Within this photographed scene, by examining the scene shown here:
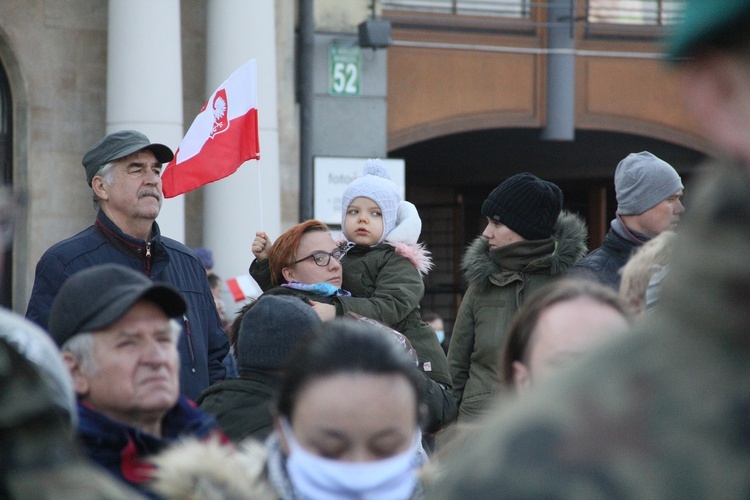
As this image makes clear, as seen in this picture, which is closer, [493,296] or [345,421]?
[345,421]

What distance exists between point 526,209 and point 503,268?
29 centimetres

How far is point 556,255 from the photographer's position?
522 cm

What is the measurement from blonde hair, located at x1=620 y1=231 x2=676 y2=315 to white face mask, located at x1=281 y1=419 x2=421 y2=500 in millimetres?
1303

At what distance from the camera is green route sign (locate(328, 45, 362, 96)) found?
12.9 meters

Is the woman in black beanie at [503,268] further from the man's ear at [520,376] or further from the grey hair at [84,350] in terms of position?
the man's ear at [520,376]

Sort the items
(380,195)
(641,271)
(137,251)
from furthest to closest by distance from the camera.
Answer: (380,195) < (137,251) < (641,271)

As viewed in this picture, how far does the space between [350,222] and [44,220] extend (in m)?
6.96

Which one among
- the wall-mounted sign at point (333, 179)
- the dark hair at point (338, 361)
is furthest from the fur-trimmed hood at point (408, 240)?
the wall-mounted sign at point (333, 179)

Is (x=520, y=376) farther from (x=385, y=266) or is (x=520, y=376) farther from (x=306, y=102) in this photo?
(x=306, y=102)

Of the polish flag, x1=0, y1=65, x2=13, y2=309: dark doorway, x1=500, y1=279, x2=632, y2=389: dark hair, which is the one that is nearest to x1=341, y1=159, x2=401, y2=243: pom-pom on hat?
the polish flag

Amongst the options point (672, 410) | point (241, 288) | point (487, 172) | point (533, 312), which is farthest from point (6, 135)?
point (672, 410)

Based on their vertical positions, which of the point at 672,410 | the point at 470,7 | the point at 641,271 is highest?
the point at 470,7

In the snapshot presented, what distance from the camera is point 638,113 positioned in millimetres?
15109

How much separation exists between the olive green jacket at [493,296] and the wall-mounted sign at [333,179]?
23.0 feet
